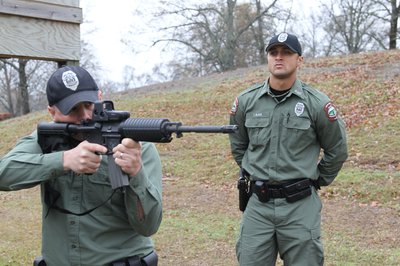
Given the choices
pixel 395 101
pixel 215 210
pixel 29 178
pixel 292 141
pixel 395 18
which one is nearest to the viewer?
pixel 29 178

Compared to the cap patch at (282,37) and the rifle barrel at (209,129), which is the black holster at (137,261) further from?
the cap patch at (282,37)

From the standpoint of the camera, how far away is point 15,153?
2285 millimetres

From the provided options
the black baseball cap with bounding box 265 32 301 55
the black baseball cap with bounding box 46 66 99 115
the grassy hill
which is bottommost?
the grassy hill

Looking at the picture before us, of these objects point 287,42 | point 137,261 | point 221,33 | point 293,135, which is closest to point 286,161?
point 293,135

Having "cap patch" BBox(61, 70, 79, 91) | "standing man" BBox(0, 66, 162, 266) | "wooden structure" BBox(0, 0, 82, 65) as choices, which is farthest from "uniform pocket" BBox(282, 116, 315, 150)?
"cap patch" BBox(61, 70, 79, 91)

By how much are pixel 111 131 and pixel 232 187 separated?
8.28 m

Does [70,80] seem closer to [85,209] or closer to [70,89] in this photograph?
[70,89]

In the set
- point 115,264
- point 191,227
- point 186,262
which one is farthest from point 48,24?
point 191,227

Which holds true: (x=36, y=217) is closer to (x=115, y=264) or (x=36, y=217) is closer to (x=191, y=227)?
(x=191, y=227)

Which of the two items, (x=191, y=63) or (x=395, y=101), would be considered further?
(x=191, y=63)

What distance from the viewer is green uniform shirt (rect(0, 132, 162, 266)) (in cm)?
221

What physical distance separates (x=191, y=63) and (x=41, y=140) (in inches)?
1572

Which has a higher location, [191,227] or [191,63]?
[191,63]

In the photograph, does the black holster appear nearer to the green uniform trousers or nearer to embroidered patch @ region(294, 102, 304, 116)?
the green uniform trousers
